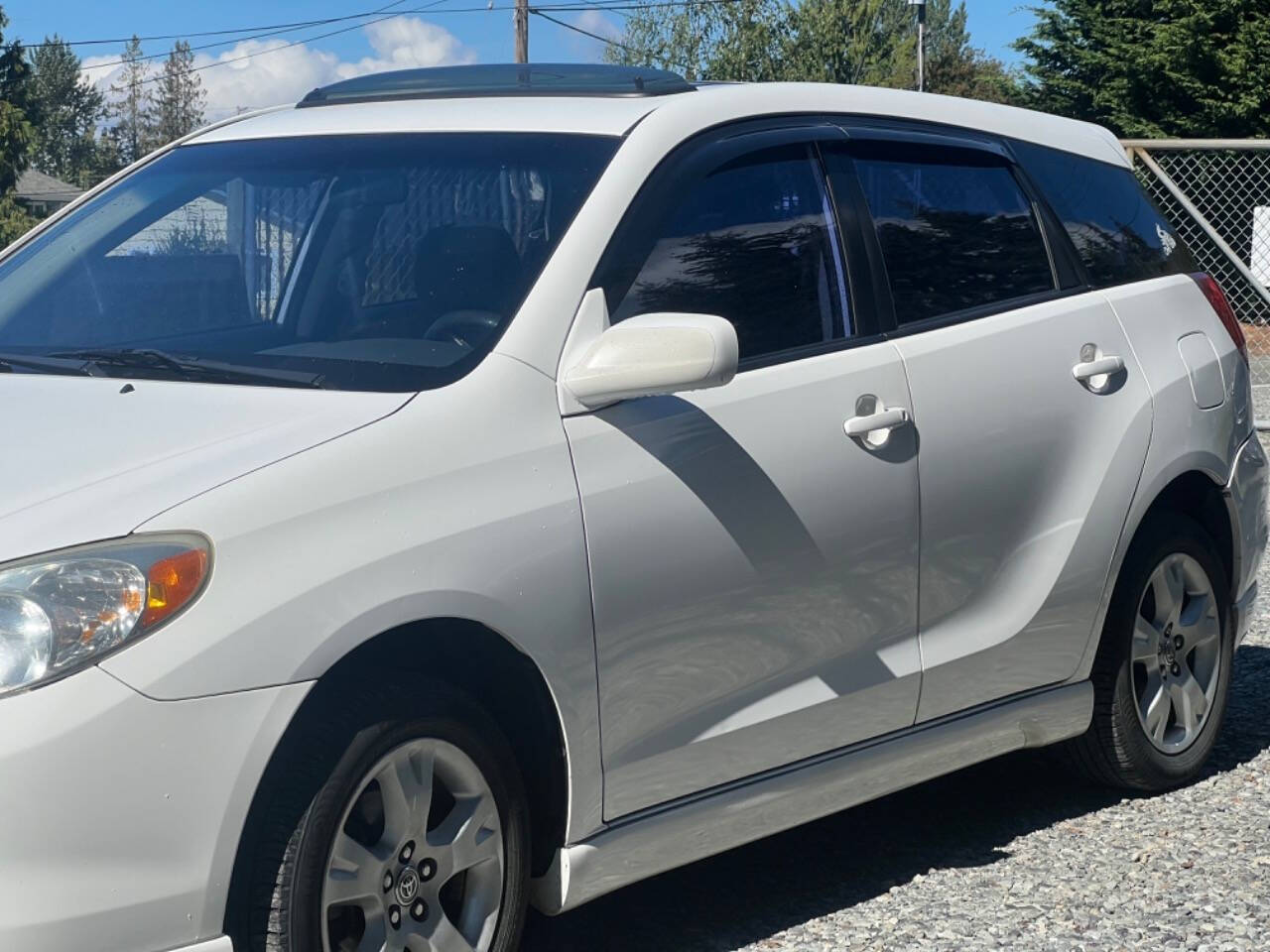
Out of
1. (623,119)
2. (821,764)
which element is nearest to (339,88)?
(623,119)

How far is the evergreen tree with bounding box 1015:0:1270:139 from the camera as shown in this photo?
2608 cm

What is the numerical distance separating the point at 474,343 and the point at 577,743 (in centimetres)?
79

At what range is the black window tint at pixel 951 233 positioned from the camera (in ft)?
14.6

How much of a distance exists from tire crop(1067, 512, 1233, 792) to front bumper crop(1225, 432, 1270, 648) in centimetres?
10

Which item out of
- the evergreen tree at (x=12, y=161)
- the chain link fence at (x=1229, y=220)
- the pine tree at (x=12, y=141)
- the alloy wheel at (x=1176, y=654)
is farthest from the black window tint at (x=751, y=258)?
the pine tree at (x=12, y=141)

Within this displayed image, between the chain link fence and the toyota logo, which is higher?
the chain link fence

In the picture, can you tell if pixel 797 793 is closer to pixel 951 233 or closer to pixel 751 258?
pixel 751 258

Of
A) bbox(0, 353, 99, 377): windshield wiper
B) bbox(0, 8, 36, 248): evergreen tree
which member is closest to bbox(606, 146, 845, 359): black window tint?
bbox(0, 353, 99, 377): windshield wiper

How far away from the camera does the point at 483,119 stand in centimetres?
412

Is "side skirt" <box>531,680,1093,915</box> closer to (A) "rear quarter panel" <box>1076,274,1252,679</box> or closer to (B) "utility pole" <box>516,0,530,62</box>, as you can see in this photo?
(A) "rear quarter panel" <box>1076,274,1252,679</box>

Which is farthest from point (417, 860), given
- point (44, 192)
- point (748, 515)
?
point (44, 192)

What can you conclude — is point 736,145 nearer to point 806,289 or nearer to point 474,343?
point 806,289

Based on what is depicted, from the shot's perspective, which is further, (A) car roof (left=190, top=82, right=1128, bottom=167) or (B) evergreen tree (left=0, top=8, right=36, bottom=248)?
(B) evergreen tree (left=0, top=8, right=36, bottom=248)

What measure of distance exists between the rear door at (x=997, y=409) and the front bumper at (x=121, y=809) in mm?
1888
